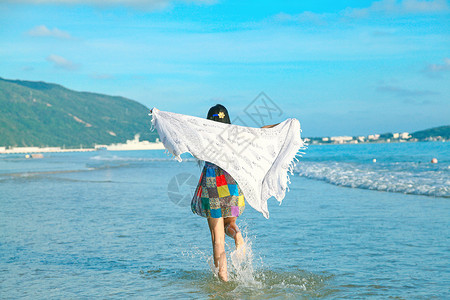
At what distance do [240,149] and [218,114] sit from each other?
0.45m

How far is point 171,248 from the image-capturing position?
6.70 meters

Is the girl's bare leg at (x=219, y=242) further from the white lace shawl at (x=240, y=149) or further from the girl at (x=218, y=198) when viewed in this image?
the white lace shawl at (x=240, y=149)

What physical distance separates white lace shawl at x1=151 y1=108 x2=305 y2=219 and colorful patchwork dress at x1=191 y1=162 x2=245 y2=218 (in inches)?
4.1

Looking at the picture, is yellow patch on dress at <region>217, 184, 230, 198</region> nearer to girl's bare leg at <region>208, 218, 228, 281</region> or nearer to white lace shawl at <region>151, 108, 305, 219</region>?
white lace shawl at <region>151, 108, 305, 219</region>

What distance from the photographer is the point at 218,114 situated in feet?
16.4

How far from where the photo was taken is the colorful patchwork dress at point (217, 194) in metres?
4.85

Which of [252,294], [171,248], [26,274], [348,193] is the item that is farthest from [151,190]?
[252,294]

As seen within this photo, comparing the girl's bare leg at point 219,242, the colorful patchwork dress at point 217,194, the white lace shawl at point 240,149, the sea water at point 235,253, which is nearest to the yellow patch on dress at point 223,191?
the colorful patchwork dress at point 217,194

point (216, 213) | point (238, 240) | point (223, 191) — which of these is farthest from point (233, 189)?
point (238, 240)

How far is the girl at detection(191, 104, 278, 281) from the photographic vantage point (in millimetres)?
4855

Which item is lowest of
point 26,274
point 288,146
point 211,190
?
point 26,274

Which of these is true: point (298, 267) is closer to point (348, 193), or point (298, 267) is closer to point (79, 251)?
point (79, 251)

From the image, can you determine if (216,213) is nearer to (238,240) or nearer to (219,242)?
(219,242)

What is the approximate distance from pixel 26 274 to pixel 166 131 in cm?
244
